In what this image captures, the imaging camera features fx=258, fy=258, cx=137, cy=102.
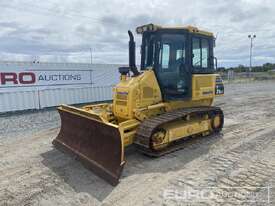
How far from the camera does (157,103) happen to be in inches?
250

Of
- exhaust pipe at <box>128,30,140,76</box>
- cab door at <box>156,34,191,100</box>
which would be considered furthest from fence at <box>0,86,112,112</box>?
cab door at <box>156,34,191,100</box>

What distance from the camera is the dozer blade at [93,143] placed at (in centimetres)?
461

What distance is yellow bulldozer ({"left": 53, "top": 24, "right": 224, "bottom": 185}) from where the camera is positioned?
18.1 ft

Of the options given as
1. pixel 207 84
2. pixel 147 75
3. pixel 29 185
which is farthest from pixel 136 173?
pixel 207 84

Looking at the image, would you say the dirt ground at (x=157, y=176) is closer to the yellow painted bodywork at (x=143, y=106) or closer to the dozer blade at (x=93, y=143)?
the dozer blade at (x=93, y=143)

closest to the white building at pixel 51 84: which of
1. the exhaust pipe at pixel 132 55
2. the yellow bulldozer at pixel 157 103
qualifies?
the yellow bulldozer at pixel 157 103

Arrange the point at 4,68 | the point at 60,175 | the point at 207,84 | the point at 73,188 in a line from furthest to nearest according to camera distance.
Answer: the point at 4,68
the point at 207,84
the point at 60,175
the point at 73,188

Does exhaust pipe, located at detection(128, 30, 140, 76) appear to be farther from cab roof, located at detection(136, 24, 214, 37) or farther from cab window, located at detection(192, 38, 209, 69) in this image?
cab window, located at detection(192, 38, 209, 69)

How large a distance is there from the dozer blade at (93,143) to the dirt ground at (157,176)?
0.19m

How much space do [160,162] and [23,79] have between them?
10.3 metres

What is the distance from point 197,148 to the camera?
6.23 metres

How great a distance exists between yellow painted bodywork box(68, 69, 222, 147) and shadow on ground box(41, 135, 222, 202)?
0.39 metres

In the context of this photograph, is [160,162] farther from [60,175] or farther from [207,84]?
[207,84]

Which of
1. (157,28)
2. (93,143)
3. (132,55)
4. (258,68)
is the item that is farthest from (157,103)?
(258,68)
